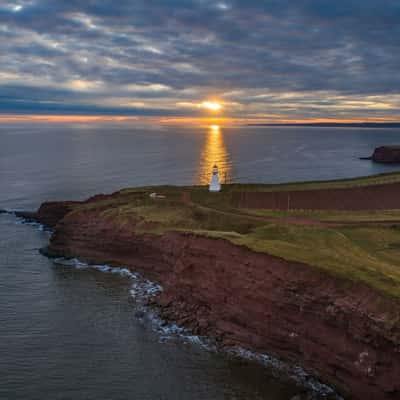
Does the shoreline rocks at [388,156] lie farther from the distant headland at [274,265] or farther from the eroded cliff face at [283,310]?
the eroded cliff face at [283,310]

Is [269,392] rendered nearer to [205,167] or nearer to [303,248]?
[303,248]

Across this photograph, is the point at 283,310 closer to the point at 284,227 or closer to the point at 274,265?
the point at 274,265

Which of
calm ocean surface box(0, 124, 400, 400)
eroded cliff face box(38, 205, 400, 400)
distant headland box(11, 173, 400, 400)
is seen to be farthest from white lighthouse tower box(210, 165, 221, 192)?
calm ocean surface box(0, 124, 400, 400)

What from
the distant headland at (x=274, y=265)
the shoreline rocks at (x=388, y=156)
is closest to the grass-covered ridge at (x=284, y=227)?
the distant headland at (x=274, y=265)

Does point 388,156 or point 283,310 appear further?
point 388,156

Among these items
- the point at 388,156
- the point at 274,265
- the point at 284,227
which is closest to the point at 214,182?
the point at 284,227

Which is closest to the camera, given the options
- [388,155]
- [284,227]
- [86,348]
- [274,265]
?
[86,348]
